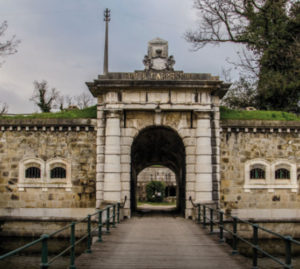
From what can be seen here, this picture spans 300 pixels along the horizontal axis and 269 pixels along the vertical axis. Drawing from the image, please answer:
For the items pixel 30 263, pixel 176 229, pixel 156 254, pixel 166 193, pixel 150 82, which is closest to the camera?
pixel 156 254

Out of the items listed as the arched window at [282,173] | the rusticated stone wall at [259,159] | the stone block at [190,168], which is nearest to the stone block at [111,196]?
the stone block at [190,168]

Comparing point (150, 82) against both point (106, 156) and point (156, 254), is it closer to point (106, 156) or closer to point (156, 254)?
point (106, 156)

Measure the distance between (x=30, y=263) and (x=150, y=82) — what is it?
25.8 feet

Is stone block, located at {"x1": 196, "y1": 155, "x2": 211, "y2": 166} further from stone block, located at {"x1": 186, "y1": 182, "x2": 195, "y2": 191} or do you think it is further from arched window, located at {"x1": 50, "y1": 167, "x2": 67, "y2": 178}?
arched window, located at {"x1": 50, "y1": 167, "x2": 67, "y2": 178}

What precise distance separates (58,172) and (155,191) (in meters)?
20.1

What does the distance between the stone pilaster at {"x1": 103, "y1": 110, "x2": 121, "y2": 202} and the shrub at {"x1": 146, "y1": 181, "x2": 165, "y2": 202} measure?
20889mm

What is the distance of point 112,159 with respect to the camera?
1658 centimetres

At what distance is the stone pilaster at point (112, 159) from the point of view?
16.5 meters

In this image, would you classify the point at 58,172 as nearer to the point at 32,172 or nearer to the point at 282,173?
the point at 32,172

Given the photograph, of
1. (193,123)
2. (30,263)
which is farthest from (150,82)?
(30,263)

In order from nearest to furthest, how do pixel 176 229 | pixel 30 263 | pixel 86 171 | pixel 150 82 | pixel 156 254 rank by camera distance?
pixel 156 254, pixel 176 229, pixel 30 263, pixel 150 82, pixel 86 171

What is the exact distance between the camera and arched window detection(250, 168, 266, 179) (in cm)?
1808

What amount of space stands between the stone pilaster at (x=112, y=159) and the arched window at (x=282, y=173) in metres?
6.74

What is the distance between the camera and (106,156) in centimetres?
1666
